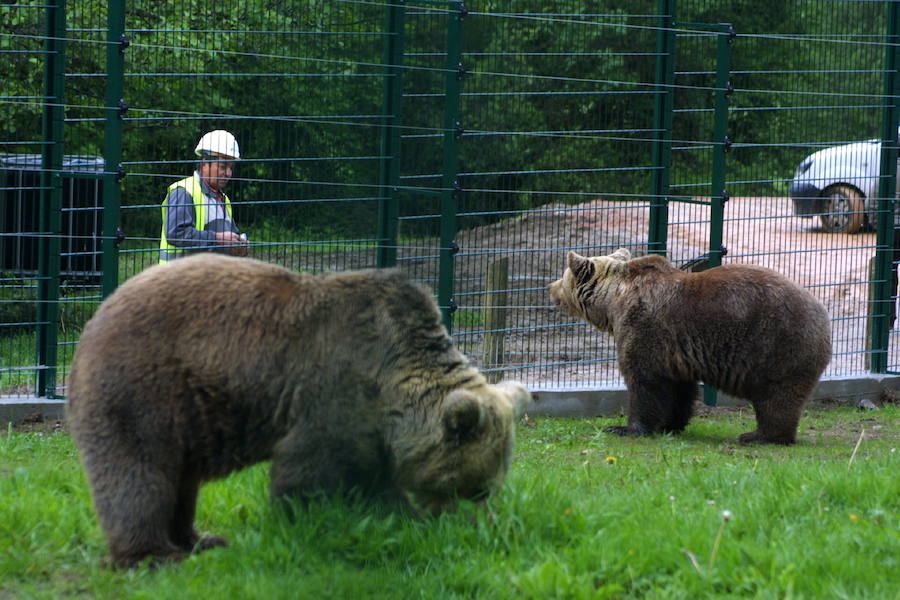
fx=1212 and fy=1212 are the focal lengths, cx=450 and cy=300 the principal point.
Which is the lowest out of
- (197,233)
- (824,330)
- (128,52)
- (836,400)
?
(836,400)

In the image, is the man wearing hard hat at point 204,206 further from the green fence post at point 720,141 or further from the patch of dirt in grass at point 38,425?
the green fence post at point 720,141

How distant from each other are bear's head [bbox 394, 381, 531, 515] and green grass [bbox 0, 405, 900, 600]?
0.11 meters

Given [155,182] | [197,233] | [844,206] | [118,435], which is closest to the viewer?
[118,435]

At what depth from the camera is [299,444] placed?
5.49 m

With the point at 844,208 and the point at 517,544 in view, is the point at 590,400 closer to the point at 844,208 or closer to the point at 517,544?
the point at 844,208

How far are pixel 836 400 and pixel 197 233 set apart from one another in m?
6.65

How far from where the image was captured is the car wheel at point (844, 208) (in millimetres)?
12747

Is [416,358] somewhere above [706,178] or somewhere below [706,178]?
below

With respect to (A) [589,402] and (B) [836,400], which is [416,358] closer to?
(A) [589,402]

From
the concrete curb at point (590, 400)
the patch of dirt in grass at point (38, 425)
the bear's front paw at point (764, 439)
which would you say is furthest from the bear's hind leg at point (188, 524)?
the bear's front paw at point (764, 439)

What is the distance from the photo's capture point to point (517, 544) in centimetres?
569

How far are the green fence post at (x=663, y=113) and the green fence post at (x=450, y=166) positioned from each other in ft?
6.97

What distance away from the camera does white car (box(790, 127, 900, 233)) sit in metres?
12.6

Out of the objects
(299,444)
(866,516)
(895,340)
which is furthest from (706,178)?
(299,444)
